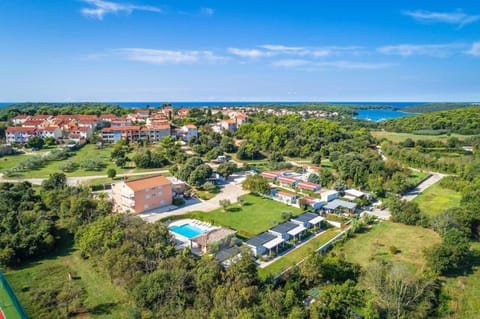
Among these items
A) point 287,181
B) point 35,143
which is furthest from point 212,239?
point 35,143

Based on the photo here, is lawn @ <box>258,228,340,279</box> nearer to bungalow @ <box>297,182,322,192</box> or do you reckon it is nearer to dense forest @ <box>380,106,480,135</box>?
bungalow @ <box>297,182,322,192</box>

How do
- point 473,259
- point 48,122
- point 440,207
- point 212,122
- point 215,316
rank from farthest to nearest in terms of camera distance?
point 212,122 < point 48,122 < point 440,207 < point 473,259 < point 215,316

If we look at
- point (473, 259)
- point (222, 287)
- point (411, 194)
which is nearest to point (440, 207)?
point (411, 194)

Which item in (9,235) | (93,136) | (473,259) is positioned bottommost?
(473,259)

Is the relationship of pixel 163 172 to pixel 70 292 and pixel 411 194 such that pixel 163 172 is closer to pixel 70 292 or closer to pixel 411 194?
pixel 70 292

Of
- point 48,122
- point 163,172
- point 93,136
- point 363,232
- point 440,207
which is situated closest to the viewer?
point 363,232

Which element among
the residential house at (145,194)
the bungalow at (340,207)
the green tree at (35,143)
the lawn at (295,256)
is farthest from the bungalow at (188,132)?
the lawn at (295,256)

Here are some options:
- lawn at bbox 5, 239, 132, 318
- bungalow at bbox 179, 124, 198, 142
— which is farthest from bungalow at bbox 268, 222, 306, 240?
bungalow at bbox 179, 124, 198, 142
